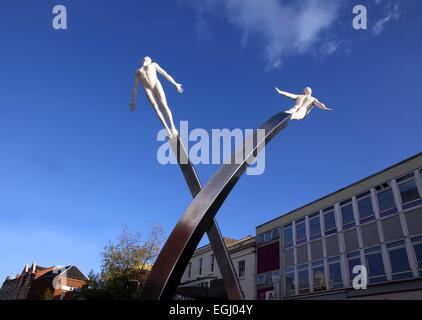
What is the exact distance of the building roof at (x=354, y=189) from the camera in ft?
80.0

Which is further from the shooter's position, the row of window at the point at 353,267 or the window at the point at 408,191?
the window at the point at 408,191

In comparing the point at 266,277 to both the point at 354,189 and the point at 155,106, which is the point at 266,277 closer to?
the point at 354,189

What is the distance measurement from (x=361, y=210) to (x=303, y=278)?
751cm

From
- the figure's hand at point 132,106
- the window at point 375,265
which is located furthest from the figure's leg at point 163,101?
the window at point 375,265

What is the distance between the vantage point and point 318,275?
2859 cm

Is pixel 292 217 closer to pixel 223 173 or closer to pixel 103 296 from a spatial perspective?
pixel 103 296

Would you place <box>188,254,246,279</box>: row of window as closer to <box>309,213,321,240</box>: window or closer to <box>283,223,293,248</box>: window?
<box>283,223,293,248</box>: window

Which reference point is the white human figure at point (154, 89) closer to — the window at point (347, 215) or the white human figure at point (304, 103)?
the white human figure at point (304, 103)

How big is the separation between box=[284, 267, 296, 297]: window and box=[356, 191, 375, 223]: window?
795cm

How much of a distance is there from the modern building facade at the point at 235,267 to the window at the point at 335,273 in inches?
339

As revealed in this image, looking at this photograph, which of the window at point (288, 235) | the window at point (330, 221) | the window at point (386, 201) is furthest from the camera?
the window at point (288, 235)

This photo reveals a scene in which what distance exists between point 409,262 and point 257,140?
18.7m

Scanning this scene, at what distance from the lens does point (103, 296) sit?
28.9 m
